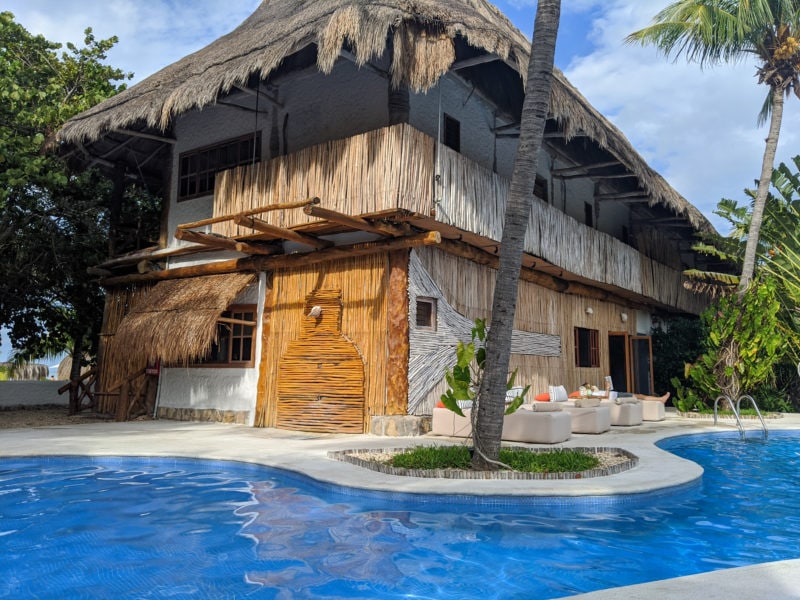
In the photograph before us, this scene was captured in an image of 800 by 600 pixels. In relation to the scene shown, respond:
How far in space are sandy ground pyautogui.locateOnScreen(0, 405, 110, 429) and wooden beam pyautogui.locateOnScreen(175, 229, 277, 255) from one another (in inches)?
159

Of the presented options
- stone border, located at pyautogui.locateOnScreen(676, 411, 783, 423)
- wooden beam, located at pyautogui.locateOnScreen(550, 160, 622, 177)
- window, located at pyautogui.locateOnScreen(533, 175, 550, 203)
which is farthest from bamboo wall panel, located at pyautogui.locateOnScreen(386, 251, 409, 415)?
stone border, located at pyautogui.locateOnScreen(676, 411, 783, 423)

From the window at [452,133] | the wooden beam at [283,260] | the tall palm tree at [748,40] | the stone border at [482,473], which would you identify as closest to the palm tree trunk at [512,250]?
the stone border at [482,473]

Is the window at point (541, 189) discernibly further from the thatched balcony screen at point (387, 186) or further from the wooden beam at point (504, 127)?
the wooden beam at point (504, 127)

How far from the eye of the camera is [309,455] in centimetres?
696

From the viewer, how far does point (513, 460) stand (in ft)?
20.2

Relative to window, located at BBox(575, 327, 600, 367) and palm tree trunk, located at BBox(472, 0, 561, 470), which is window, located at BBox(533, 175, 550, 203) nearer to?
window, located at BBox(575, 327, 600, 367)

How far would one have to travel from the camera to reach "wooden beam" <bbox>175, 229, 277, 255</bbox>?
33.2 feet

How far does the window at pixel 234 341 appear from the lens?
11.2 m

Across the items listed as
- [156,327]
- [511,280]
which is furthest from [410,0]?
[156,327]

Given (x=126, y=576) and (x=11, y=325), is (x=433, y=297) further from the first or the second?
(x=11, y=325)

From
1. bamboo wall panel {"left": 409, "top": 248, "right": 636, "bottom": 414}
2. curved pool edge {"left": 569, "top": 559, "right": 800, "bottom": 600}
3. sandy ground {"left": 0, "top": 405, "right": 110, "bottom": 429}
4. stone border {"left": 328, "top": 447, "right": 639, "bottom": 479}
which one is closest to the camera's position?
curved pool edge {"left": 569, "top": 559, "right": 800, "bottom": 600}

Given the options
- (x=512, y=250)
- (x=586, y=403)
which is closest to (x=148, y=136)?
(x=512, y=250)

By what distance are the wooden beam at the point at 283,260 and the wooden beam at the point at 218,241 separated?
14.1 inches

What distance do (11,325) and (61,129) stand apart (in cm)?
553
